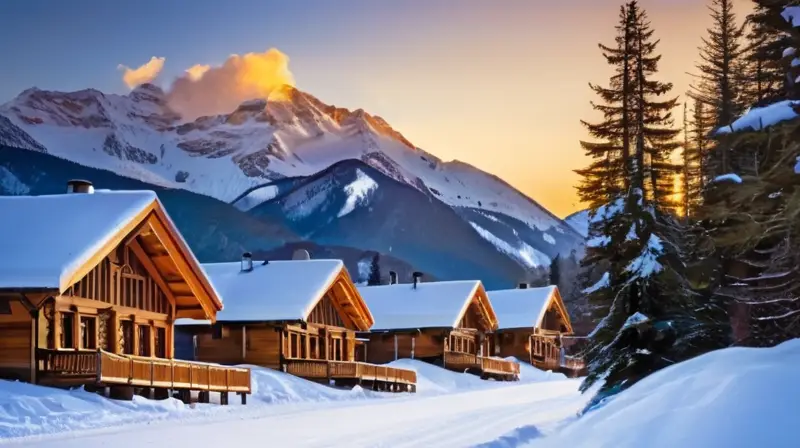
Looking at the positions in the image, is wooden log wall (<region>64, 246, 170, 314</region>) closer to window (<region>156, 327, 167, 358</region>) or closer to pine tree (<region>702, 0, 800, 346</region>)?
window (<region>156, 327, 167, 358</region>)

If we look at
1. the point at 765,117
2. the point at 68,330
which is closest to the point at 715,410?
the point at 765,117

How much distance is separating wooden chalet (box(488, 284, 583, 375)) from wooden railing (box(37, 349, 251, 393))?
173 ft

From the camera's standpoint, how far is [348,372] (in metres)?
43.9

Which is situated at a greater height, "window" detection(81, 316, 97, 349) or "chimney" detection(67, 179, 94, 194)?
"chimney" detection(67, 179, 94, 194)

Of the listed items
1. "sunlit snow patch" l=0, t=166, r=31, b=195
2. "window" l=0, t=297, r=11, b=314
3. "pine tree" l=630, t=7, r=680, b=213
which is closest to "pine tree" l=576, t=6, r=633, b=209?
"pine tree" l=630, t=7, r=680, b=213

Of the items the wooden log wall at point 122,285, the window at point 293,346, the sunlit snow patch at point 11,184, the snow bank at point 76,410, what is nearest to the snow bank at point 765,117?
the snow bank at point 76,410

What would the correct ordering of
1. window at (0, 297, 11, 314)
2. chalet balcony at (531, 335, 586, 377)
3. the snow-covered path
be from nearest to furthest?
the snow-covered path
window at (0, 297, 11, 314)
chalet balcony at (531, 335, 586, 377)

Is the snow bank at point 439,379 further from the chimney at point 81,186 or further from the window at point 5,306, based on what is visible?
the window at point 5,306

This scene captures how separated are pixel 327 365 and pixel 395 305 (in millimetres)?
21928

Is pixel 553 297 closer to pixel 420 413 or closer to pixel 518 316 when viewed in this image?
pixel 518 316

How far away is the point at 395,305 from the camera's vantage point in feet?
213

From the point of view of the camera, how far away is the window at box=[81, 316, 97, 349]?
29.5m

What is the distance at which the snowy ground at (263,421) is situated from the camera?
808 inches

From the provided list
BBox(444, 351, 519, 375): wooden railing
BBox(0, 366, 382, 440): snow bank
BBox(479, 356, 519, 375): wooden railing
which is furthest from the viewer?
BBox(479, 356, 519, 375): wooden railing
